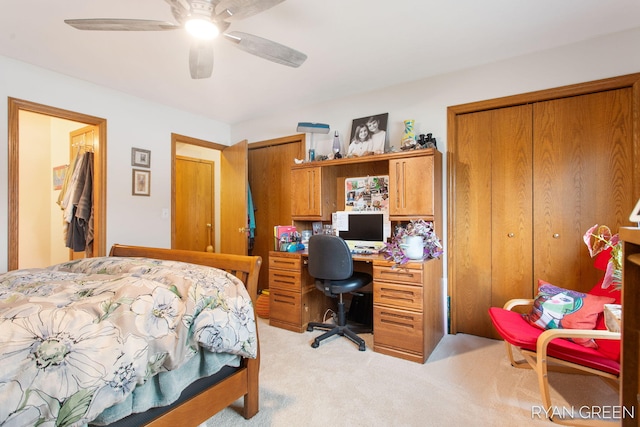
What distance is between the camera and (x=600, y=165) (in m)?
2.27

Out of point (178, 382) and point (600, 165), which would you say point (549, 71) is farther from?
point (178, 382)

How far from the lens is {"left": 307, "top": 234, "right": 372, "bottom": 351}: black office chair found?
241 cm

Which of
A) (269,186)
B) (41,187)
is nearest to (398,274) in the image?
(269,186)

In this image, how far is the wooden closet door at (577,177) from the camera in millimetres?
2217

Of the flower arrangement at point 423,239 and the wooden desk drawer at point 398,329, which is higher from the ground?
the flower arrangement at point 423,239

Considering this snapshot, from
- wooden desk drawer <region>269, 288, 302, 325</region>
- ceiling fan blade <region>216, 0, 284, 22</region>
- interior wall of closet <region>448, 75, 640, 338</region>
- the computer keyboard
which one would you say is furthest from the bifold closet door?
ceiling fan blade <region>216, 0, 284, 22</region>

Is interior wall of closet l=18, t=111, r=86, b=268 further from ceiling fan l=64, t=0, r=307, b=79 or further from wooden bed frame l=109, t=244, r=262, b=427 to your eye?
wooden bed frame l=109, t=244, r=262, b=427

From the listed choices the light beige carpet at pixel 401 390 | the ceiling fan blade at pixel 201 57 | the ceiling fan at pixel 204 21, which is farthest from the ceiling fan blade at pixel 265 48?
the light beige carpet at pixel 401 390

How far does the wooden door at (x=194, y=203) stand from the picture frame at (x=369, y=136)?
2917mm

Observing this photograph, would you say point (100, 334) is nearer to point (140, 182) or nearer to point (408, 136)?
point (408, 136)

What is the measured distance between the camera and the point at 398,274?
7.64 ft

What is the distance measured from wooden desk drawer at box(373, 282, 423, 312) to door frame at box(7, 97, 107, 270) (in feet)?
8.89

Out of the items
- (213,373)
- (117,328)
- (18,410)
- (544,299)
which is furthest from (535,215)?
(18,410)

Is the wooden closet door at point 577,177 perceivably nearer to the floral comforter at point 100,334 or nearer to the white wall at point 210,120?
the white wall at point 210,120
